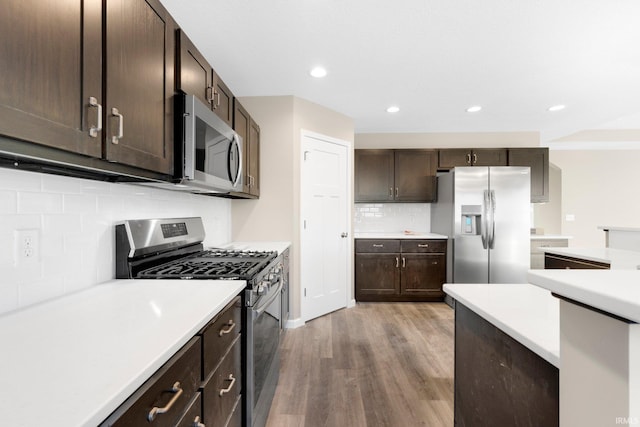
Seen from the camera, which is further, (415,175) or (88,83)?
(415,175)

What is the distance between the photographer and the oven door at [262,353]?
1.38m

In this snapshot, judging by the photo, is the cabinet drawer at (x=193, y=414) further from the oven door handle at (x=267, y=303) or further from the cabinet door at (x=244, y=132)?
the cabinet door at (x=244, y=132)

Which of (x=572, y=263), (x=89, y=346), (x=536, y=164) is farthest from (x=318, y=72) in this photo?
(x=536, y=164)

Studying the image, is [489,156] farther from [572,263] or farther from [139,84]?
[139,84]

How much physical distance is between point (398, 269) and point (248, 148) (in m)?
2.53

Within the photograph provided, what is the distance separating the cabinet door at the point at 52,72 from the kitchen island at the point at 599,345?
1184 mm

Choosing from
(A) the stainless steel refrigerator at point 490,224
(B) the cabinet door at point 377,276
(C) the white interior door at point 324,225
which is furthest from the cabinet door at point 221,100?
(A) the stainless steel refrigerator at point 490,224

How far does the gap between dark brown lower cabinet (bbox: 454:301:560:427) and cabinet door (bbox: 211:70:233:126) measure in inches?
70.6

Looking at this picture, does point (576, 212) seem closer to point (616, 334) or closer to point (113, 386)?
point (616, 334)

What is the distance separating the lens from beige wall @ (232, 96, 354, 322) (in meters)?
3.17

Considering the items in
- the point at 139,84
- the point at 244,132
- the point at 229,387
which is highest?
the point at 244,132

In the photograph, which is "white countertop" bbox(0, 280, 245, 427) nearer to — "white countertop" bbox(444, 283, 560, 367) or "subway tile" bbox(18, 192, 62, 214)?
"subway tile" bbox(18, 192, 62, 214)

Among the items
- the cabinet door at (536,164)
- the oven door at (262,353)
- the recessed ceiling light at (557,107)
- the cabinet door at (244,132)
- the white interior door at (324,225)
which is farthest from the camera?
the cabinet door at (536,164)

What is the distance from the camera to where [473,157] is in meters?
4.37
